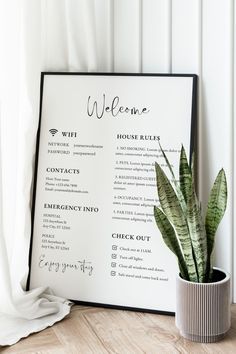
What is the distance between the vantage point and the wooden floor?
1.54 m

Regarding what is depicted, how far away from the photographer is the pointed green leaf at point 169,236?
1599 millimetres

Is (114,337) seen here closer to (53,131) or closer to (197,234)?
(197,234)

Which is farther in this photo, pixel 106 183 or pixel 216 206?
pixel 106 183

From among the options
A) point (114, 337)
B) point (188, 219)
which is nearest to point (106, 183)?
point (188, 219)

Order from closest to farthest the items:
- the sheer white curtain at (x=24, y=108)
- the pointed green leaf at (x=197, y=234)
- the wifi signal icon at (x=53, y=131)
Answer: the pointed green leaf at (x=197, y=234) → the sheer white curtain at (x=24, y=108) → the wifi signal icon at (x=53, y=131)

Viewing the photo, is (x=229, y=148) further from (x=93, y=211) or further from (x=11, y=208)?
(x=11, y=208)

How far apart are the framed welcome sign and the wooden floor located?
0.06 meters

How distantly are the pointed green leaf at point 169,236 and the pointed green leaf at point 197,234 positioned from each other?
2.0 inches

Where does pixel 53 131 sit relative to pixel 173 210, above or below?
above

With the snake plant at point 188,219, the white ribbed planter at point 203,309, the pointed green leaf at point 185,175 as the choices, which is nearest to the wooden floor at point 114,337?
the white ribbed planter at point 203,309

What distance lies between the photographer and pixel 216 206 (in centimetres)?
159

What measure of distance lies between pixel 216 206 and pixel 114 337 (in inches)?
18.2

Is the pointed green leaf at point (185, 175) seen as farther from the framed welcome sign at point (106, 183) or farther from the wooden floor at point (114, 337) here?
the wooden floor at point (114, 337)

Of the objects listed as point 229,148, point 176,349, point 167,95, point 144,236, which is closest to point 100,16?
point 167,95
